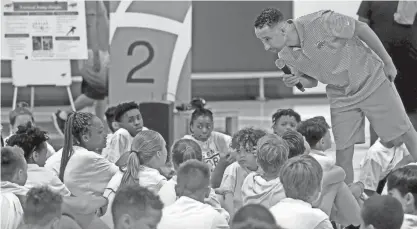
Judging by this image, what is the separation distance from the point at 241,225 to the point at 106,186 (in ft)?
7.07

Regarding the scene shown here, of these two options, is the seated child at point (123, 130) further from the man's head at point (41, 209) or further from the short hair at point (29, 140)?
the man's head at point (41, 209)

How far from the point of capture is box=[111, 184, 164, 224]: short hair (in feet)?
10.00

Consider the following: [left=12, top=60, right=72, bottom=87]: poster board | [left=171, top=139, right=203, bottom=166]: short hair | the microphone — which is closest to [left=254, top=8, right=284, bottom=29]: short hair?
the microphone

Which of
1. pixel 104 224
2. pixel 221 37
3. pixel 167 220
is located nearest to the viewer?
pixel 167 220

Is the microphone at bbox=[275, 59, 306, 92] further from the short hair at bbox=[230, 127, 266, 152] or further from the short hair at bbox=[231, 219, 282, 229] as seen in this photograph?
the short hair at bbox=[231, 219, 282, 229]

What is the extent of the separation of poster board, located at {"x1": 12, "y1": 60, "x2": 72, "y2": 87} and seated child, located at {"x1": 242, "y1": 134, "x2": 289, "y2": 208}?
6506 mm

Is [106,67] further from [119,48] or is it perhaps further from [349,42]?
[349,42]

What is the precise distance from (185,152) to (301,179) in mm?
1209

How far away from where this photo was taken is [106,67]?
10781mm

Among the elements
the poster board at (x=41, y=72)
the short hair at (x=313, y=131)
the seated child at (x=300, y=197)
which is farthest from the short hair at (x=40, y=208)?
the poster board at (x=41, y=72)

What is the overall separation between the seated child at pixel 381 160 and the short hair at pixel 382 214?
3.17m

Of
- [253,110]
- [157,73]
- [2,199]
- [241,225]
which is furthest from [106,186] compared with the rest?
[253,110]

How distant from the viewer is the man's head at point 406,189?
363 centimetres

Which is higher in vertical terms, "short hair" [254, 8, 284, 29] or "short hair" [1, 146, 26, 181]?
"short hair" [254, 8, 284, 29]
